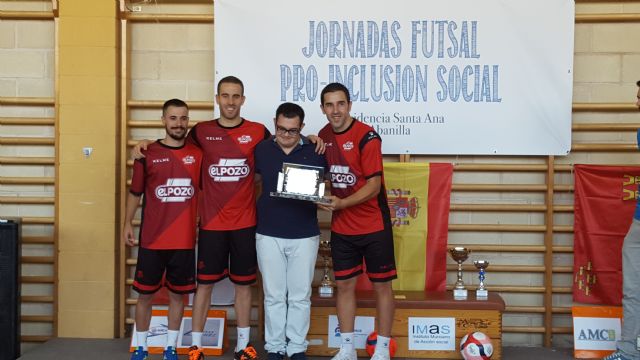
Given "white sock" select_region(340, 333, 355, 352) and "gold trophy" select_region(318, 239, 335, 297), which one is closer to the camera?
"white sock" select_region(340, 333, 355, 352)

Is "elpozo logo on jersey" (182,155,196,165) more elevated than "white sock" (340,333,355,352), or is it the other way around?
"elpozo logo on jersey" (182,155,196,165)

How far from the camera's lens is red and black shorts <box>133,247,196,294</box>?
4.16 metres

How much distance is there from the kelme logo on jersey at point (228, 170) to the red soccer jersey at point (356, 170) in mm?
548

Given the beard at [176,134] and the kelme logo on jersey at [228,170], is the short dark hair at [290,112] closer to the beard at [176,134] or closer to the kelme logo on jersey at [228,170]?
the kelme logo on jersey at [228,170]

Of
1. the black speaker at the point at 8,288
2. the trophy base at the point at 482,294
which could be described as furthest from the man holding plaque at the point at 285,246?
the black speaker at the point at 8,288

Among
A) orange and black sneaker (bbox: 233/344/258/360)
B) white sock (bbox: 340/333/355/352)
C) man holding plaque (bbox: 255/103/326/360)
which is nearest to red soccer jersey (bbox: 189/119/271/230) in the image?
man holding plaque (bbox: 255/103/326/360)

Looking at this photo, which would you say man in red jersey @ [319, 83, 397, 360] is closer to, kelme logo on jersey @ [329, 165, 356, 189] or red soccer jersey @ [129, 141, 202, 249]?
kelme logo on jersey @ [329, 165, 356, 189]

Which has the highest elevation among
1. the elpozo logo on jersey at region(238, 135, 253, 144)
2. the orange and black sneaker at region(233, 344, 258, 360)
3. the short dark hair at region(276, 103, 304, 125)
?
the short dark hair at region(276, 103, 304, 125)

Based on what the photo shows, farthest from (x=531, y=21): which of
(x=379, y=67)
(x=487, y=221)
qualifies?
(x=487, y=221)

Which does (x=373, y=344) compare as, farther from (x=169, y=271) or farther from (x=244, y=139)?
(x=244, y=139)

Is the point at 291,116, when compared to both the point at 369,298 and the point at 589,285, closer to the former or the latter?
the point at 369,298

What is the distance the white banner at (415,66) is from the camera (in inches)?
189

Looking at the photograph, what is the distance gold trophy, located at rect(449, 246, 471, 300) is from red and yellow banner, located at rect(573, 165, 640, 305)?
833 mm

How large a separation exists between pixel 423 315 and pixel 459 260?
0.48 meters
